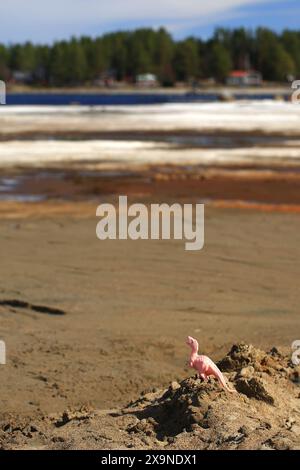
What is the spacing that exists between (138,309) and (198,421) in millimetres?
4376

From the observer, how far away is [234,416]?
5160 millimetres

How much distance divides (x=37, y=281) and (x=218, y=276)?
2.35 meters

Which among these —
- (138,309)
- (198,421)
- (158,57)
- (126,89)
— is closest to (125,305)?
(138,309)

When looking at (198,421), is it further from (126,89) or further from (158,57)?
(158,57)

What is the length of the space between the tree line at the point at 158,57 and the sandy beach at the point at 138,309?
140 metres

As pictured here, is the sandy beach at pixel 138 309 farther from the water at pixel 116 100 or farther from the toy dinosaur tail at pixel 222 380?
the water at pixel 116 100

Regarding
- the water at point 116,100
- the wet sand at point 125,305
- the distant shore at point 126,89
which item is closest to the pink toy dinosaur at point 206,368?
the wet sand at point 125,305

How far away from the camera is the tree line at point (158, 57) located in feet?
519

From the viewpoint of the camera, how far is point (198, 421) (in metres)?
5.14

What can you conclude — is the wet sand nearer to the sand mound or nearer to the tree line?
the sand mound

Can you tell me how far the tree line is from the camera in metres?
158

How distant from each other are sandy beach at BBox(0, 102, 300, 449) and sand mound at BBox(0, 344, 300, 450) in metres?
0.01

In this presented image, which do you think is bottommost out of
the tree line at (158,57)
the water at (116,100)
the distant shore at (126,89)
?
the water at (116,100)

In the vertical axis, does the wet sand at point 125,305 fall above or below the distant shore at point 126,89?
below
